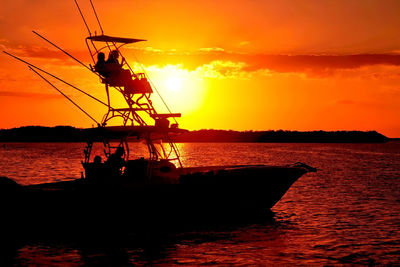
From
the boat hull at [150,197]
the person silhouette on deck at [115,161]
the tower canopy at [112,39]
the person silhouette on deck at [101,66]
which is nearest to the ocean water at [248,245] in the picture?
the boat hull at [150,197]

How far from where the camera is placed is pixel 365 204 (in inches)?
1066

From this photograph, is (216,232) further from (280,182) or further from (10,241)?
(10,241)

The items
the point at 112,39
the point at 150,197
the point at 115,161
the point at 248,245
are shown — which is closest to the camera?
the point at 248,245

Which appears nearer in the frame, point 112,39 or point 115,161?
point 112,39

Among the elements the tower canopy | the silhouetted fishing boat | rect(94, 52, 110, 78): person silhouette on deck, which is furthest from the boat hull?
the tower canopy

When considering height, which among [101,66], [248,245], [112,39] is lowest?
[248,245]

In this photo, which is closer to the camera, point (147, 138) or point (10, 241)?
point (10, 241)

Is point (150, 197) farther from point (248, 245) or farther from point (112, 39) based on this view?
point (112, 39)

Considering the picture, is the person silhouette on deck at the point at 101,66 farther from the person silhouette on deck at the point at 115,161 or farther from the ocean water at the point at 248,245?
the ocean water at the point at 248,245

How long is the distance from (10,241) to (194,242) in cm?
686

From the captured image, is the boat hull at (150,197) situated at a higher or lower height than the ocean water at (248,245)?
higher

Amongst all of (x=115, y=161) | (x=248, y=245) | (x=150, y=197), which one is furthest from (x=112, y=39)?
(x=248, y=245)

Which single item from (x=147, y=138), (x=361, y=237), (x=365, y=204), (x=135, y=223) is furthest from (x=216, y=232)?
(x=365, y=204)

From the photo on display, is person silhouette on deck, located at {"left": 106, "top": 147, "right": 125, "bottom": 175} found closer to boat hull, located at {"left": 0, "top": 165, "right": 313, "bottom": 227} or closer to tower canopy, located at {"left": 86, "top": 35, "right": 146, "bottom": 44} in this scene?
boat hull, located at {"left": 0, "top": 165, "right": 313, "bottom": 227}
